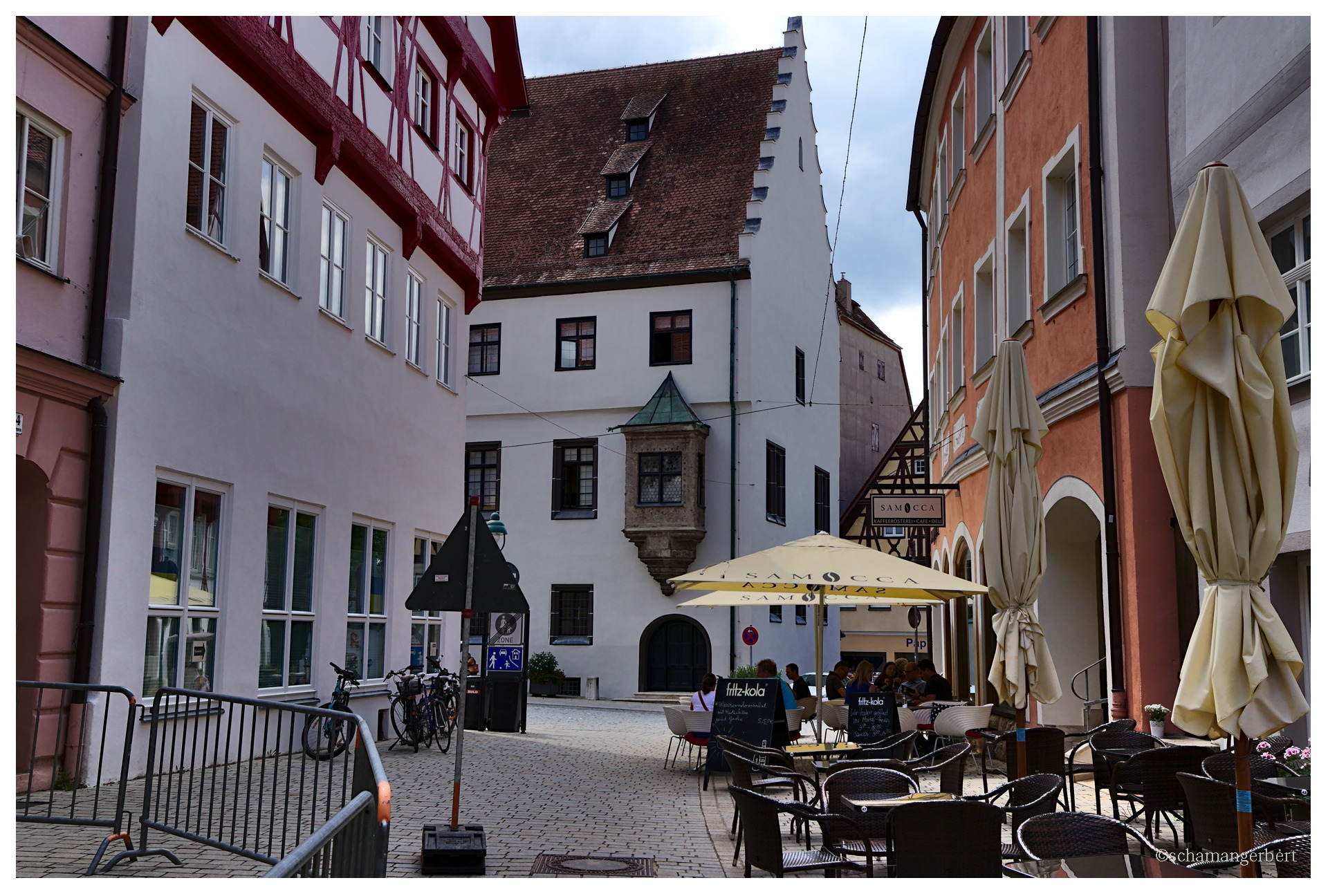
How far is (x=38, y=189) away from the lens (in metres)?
10.7

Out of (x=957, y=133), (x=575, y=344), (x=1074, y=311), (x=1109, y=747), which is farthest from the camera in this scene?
(x=575, y=344)

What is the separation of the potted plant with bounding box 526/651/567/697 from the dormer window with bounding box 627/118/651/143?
15193 mm

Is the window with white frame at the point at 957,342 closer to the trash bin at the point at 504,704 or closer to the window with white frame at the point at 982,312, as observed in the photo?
the window with white frame at the point at 982,312

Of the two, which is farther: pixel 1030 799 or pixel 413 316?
pixel 413 316

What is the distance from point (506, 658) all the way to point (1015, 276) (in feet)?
33.4

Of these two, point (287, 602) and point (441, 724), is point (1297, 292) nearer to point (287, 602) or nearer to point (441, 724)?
point (287, 602)

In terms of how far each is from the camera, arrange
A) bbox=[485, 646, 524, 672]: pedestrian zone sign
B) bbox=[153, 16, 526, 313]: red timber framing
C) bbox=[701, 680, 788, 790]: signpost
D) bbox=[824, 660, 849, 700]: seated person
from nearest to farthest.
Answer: bbox=[701, 680, 788, 790]: signpost, bbox=[153, 16, 526, 313]: red timber framing, bbox=[824, 660, 849, 700]: seated person, bbox=[485, 646, 524, 672]: pedestrian zone sign

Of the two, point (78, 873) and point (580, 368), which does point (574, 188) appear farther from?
point (78, 873)

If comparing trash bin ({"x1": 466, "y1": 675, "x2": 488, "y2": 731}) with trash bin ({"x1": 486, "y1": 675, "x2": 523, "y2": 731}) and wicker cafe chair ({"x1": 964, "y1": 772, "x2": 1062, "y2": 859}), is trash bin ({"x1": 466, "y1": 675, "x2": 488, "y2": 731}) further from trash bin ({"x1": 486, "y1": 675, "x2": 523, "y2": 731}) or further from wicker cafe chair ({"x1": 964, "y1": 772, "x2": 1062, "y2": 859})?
wicker cafe chair ({"x1": 964, "y1": 772, "x2": 1062, "y2": 859})

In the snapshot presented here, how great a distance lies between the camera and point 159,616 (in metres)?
12.1

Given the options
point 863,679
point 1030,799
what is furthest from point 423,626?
point 1030,799

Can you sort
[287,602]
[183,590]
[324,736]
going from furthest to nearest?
[287,602], [183,590], [324,736]

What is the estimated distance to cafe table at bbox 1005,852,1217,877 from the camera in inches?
194

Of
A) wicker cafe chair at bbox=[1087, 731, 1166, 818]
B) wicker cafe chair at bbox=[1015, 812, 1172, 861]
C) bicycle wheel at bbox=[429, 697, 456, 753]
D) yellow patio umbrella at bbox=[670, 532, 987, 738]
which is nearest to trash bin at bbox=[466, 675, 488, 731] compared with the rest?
bicycle wheel at bbox=[429, 697, 456, 753]
